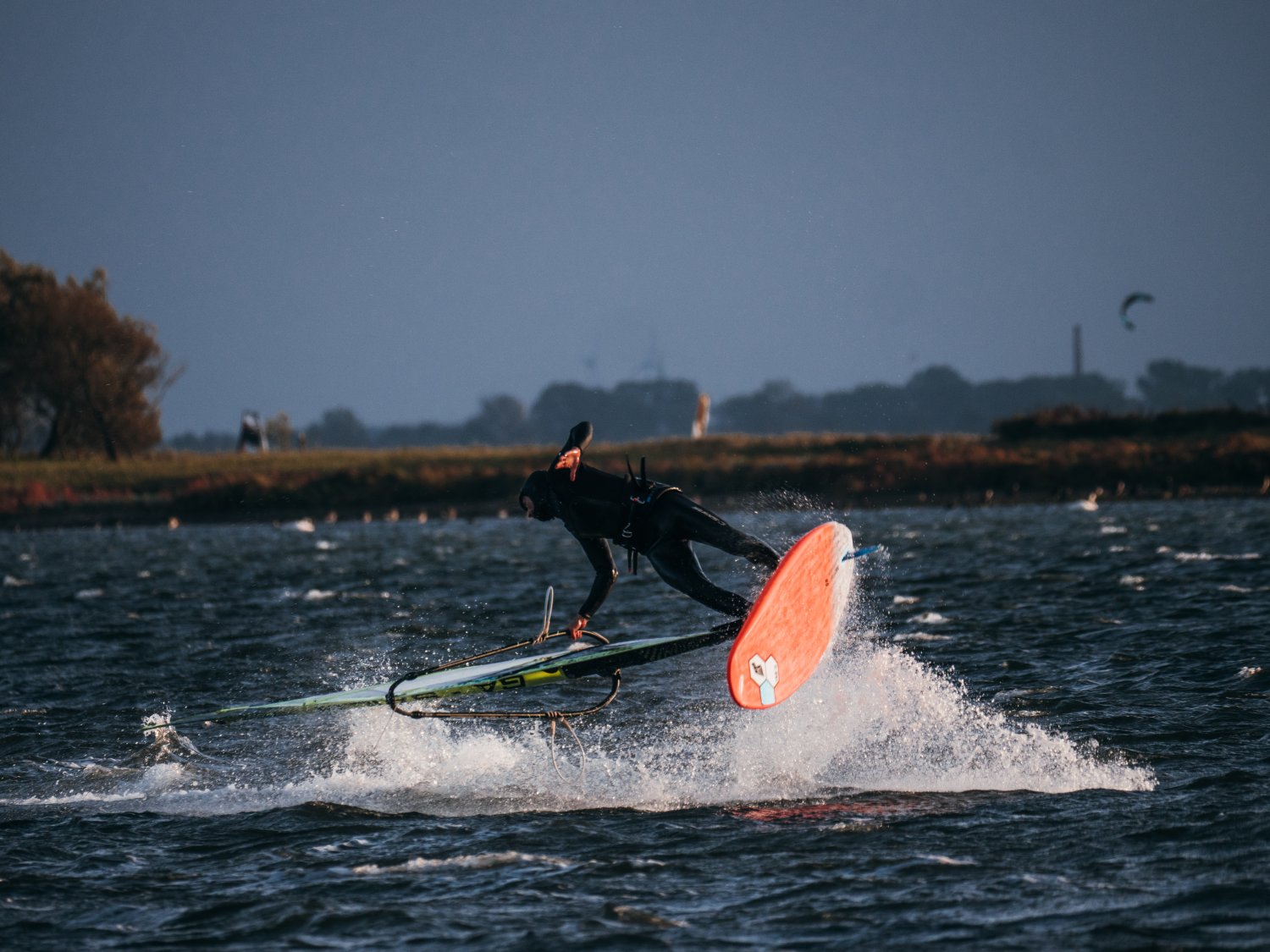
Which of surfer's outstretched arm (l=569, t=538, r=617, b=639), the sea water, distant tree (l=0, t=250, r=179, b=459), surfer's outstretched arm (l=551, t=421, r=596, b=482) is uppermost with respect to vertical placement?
distant tree (l=0, t=250, r=179, b=459)

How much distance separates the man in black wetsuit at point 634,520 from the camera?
11742 mm

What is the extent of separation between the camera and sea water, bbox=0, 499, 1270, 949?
8.16 metres

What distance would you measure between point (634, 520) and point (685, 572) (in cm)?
66

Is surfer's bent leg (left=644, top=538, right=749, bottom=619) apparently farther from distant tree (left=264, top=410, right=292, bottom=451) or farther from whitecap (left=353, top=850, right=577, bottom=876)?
distant tree (left=264, top=410, right=292, bottom=451)

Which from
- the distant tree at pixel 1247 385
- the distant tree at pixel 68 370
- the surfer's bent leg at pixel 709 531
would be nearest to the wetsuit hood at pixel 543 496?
the surfer's bent leg at pixel 709 531

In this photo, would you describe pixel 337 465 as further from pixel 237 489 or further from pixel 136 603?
pixel 136 603

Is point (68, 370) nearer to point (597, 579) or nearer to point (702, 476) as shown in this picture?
point (702, 476)

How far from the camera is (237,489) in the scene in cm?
5981

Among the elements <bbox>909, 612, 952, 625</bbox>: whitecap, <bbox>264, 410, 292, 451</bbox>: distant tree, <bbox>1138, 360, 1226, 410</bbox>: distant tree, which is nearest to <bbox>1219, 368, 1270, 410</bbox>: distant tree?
<bbox>1138, 360, 1226, 410</bbox>: distant tree

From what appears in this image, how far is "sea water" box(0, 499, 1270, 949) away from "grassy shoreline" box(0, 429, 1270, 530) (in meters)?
29.7

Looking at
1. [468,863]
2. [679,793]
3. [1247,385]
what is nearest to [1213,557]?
[679,793]

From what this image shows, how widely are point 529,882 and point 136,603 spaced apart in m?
21.5

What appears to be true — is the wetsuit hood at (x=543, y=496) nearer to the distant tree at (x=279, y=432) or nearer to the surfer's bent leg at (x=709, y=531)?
the surfer's bent leg at (x=709, y=531)

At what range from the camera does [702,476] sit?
55.6 metres
